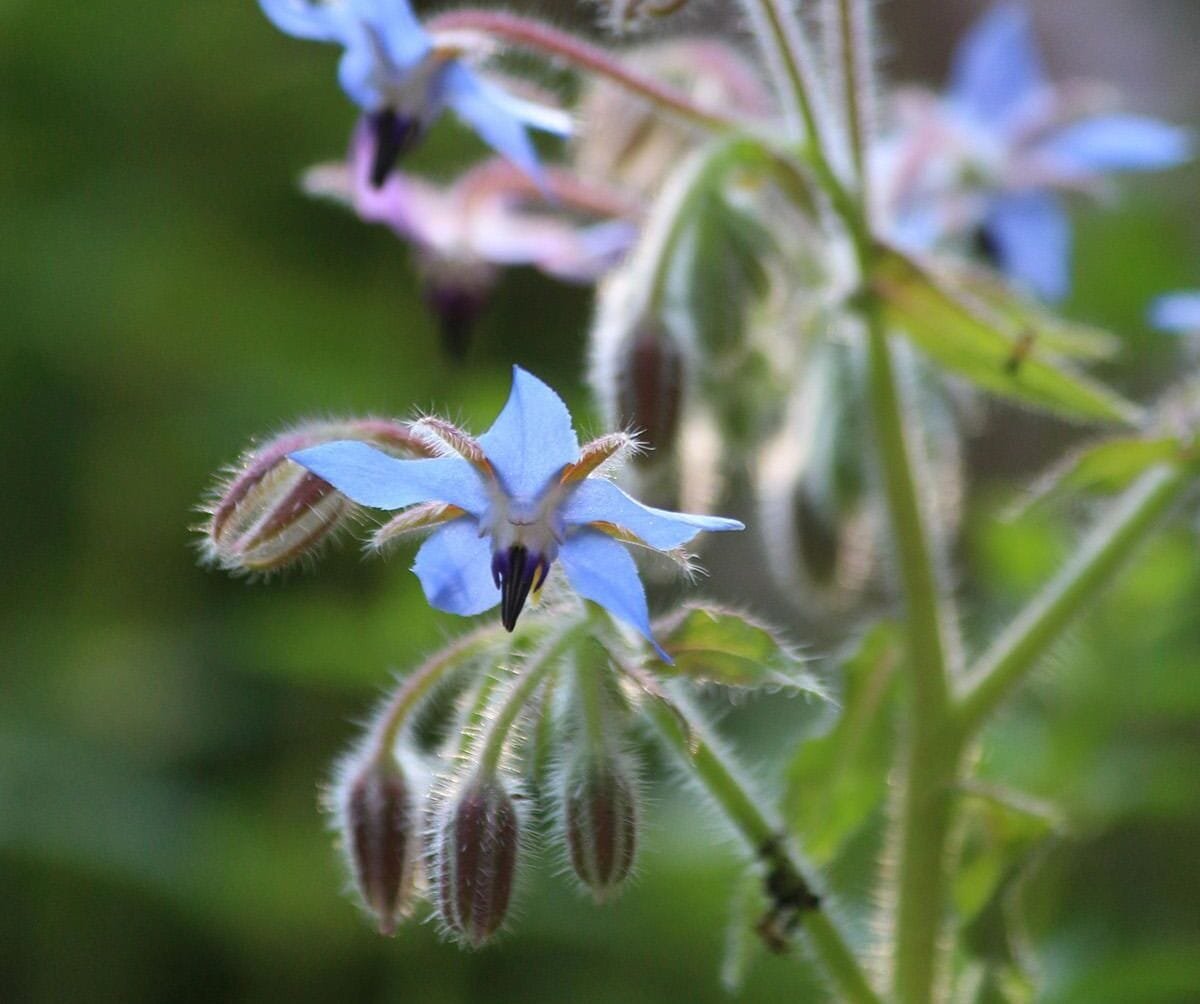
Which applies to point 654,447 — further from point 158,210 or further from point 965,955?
point 158,210

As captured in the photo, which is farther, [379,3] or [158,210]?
[158,210]

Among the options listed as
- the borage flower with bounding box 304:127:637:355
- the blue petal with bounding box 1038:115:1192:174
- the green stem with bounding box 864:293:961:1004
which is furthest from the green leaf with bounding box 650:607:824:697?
the blue petal with bounding box 1038:115:1192:174

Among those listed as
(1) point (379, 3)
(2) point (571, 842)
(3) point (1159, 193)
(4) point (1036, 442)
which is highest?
(1) point (379, 3)

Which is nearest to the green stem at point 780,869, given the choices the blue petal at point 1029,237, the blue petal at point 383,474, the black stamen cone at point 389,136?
the blue petal at point 383,474

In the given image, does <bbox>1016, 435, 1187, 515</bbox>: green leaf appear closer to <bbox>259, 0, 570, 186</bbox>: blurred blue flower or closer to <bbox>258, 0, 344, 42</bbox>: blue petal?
<bbox>259, 0, 570, 186</bbox>: blurred blue flower

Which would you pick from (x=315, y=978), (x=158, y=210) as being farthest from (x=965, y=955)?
(x=158, y=210)

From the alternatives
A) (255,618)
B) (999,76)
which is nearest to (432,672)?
(999,76)
